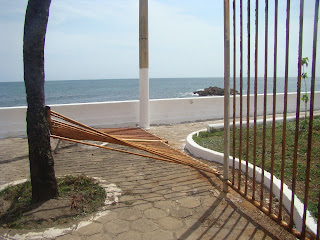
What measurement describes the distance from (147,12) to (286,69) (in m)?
5.79

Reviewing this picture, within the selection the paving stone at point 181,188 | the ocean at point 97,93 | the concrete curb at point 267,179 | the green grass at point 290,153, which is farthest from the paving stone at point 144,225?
the ocean at point 97,93

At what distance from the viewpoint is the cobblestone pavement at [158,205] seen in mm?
2770

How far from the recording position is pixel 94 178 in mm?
4160

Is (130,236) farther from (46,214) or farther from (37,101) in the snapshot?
(37,101)

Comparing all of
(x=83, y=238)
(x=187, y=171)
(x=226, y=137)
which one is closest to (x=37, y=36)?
(x=83, y=238)

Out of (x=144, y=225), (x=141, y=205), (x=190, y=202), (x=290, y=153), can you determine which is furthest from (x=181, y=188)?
(x=290, y=153)

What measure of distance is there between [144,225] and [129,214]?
0.29 m

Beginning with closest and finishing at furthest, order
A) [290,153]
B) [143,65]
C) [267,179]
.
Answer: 1. [267,179]
2. [290,153]
3. [143,65]

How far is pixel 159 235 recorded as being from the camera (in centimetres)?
274

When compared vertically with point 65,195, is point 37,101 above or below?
above

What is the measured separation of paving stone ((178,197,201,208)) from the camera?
336cm

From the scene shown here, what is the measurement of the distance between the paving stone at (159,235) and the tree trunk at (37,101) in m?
1.31

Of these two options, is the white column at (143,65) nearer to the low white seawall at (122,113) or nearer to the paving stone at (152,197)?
the low white seawall at (122,113)

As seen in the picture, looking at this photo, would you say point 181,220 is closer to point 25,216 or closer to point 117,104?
point 25,216
